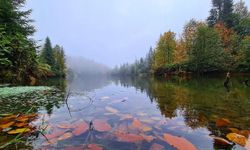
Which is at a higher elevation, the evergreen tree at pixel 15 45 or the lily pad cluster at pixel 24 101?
the evergreen tree at pixel 15 45

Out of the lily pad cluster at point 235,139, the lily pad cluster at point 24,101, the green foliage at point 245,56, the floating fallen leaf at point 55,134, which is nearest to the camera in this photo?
the lily pad cluster at point 235,139

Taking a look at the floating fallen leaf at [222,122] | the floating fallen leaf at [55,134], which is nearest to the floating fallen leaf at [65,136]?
the floating fallen leaf at [55,134]

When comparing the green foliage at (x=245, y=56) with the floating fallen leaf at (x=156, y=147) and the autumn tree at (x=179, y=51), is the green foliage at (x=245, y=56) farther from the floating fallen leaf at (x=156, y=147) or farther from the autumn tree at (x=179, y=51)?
the floating fallen leaf at (x=156, y=147)

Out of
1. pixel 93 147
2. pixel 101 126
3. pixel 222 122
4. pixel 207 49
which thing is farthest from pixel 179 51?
pixel 93 147

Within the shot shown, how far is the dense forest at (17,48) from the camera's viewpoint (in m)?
10.4

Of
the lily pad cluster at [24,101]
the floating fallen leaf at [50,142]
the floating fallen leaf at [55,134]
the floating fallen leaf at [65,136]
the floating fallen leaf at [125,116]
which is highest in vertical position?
the lily pad cluster at [24,101]

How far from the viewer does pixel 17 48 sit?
35.8ft

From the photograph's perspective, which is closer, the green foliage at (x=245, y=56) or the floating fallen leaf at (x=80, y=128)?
the floating fallen leaf at (x=80, y=128)

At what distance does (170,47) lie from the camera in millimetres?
42688

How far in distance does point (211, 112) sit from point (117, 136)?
3.70m

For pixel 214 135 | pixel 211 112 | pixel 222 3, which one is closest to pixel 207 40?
pixel 222 3

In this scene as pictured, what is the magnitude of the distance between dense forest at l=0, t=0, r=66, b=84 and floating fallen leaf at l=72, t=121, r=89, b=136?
2596 mm

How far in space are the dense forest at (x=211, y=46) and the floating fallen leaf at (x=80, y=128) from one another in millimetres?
29589

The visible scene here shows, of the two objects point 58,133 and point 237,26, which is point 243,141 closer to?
point 58,133
